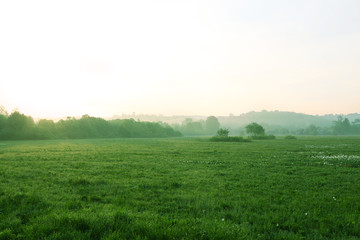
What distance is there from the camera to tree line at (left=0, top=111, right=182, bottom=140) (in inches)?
3312

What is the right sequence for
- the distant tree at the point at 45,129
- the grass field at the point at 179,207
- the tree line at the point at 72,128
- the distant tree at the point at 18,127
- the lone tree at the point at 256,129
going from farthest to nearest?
the lone tree at the point at 256,129
the distant tree at the point at 45,129
the tree line at the point at 72,128
the distant tree at the point at 18,127
the grass field at the point at 179,207

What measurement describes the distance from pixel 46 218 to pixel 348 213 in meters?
10.7

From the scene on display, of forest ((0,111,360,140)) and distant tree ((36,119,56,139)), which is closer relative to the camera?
forest ((0,111,360,140))

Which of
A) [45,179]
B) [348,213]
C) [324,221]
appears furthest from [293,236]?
[45,179]

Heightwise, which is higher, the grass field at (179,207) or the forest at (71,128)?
the forest at (71,128)

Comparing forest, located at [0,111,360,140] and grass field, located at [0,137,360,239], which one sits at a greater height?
forest, located at [0,111,360,140]

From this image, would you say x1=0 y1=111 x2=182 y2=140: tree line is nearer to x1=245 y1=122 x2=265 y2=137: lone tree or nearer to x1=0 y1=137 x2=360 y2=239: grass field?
x1=245 y1=122 x2=265 y2=137: lone tree

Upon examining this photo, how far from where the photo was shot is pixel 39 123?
9662cm

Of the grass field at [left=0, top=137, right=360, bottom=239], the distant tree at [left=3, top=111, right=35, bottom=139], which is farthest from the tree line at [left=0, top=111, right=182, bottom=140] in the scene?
the grass field at [left=0, top=137, right=360, bottom=239]

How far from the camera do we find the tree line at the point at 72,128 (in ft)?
276

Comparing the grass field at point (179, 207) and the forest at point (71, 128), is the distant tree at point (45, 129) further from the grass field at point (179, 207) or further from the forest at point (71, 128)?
the grass field at point (179, 207)

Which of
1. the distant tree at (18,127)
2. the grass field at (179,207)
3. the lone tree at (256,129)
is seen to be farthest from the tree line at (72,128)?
the grass field at (179,207)

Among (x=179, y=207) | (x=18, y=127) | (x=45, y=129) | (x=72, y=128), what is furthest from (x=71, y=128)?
(x=179, y=207)

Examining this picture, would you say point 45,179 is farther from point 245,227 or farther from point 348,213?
point 348,213
